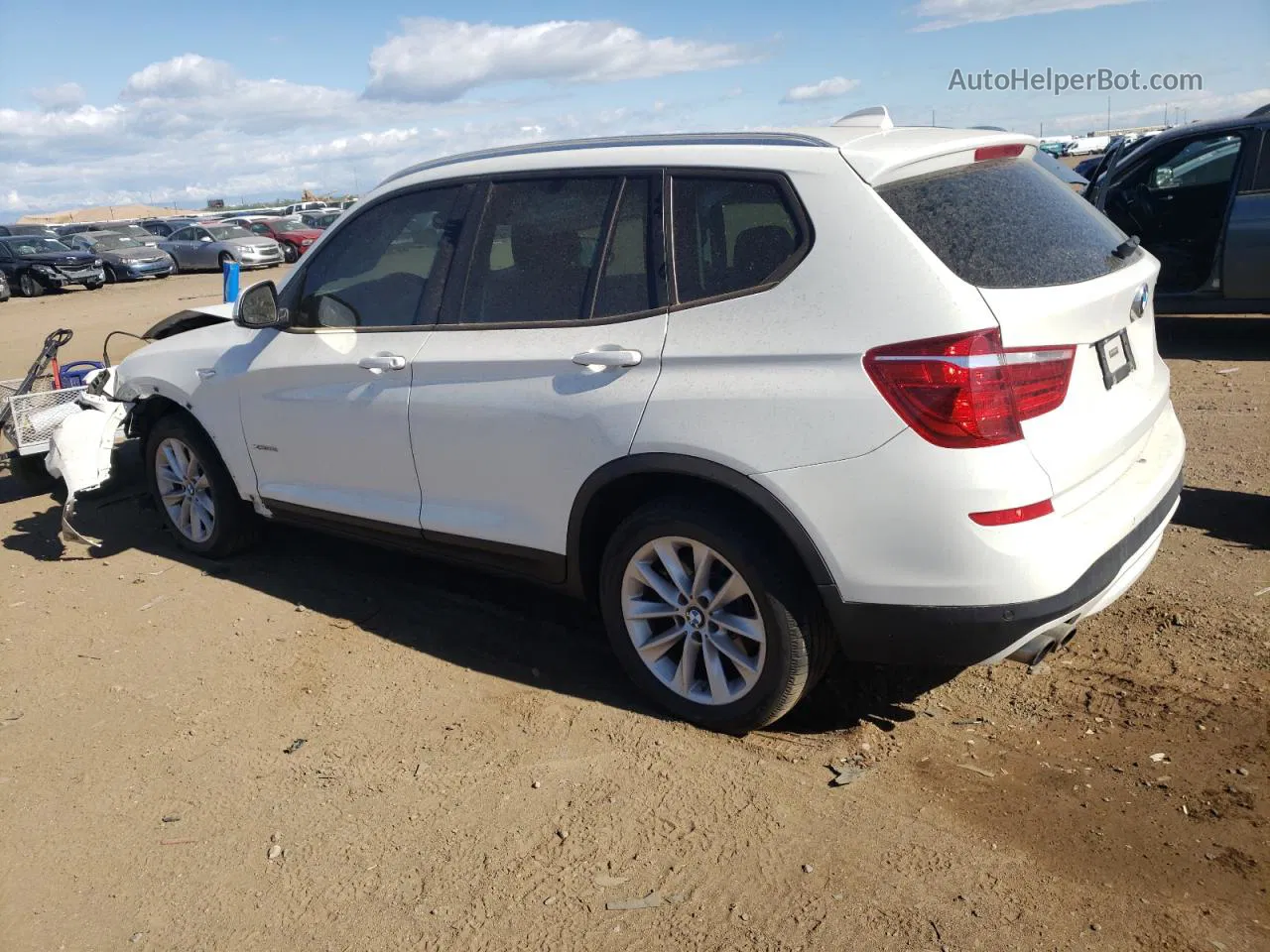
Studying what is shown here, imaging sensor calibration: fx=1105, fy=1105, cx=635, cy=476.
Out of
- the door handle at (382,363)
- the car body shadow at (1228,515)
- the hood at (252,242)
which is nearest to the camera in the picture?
the door handle at (382,363)

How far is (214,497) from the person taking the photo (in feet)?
18.0

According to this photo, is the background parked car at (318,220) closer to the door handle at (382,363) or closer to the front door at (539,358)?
the door handle at (382,363)

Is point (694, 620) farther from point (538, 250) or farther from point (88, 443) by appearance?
point (88, 443)

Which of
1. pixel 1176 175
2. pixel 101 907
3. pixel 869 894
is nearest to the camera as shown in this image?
pixel 869 894

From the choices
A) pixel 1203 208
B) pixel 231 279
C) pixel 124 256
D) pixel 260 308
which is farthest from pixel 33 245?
pixel 1203 208

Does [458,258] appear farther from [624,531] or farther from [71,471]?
[71,471]

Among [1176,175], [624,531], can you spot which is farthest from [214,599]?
[1176,175]

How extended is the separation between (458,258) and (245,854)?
87.8 inches

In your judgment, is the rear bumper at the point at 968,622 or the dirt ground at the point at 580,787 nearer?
the dirt ground at the point at 580,787

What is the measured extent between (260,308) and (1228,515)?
4687 millimetres

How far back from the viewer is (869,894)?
289 cm

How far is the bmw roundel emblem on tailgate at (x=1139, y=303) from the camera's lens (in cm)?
358

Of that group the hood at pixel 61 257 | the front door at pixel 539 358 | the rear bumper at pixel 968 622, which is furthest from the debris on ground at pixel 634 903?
the hood at pixel 61 257

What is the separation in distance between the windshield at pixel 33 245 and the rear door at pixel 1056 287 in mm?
28075
